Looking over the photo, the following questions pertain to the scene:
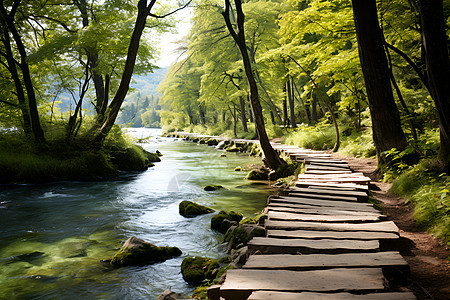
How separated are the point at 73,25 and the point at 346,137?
43.9 ft

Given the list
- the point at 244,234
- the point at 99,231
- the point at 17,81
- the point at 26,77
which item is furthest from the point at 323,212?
the point at 17,81

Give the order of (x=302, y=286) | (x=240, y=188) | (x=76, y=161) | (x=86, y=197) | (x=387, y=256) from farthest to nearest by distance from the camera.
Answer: (x=76, y=161) → (x=240, y=188) → (x=86, y=197) → (x=387, y=256) → (x=302, y=286)

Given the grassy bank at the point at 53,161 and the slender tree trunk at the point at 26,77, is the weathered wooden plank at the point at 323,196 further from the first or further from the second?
the slender tree trunk at the point at 26,77

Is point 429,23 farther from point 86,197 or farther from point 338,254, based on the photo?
point 86,197

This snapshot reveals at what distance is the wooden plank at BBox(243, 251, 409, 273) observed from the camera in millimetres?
2420

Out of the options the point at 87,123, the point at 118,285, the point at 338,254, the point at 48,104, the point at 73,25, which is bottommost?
the point at 118,285

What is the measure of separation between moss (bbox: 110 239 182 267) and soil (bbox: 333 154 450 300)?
328 centimetres

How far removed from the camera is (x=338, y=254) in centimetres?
266

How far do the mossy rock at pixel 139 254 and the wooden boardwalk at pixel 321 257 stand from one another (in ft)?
6.19

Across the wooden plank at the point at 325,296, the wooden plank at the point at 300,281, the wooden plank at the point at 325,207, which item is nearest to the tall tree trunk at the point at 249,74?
the wooden plank at the point at 325,207

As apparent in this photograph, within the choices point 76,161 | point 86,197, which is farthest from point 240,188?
point 76,161

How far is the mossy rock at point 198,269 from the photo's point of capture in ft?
12.7

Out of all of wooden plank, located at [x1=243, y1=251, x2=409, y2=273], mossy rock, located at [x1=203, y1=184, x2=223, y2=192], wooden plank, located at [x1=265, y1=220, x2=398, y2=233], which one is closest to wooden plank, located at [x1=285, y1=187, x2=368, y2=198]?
wooden plank, located at [x1=265, y1=220, x2=398, y2=233]

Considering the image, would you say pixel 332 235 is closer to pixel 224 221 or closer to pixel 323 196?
pixel 323 196
